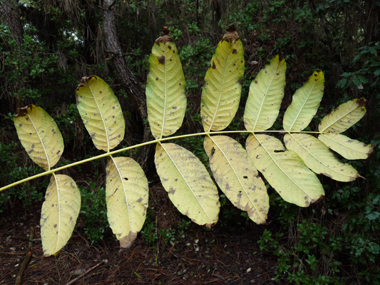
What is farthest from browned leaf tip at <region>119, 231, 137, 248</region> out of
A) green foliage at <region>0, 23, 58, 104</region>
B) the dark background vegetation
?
green foliage at <region>0, 23, 58, 104</region>

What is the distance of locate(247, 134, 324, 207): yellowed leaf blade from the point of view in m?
0.43

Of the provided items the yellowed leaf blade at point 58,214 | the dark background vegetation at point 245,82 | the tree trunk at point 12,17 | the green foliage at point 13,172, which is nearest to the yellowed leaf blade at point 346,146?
the yellowed leaf blade at point 58,214

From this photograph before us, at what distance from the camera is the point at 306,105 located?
549mm

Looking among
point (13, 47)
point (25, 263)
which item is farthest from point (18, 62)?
point (25, 263)

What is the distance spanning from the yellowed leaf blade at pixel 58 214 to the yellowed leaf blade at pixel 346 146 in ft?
1.72

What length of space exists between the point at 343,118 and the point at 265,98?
0.19m

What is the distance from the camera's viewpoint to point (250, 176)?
1.50 ft

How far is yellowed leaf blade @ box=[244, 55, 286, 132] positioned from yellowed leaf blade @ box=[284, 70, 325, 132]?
0.16 ft

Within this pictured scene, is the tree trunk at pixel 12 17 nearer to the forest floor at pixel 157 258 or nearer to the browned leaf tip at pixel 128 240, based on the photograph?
the forest floor at pixel 157 258

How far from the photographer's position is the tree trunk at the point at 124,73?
10.0 ft

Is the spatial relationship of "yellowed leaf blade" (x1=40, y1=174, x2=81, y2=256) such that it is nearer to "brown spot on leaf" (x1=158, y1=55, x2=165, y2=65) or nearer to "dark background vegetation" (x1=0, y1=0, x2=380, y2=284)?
"brown spot on leaf" (x1=158, y1=55, x2=165, y2=65)

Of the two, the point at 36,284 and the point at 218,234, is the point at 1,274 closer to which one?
the point at 36,284

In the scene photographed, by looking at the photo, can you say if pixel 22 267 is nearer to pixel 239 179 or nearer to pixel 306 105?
pixel 239 179

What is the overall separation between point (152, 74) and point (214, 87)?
0.13 meters
